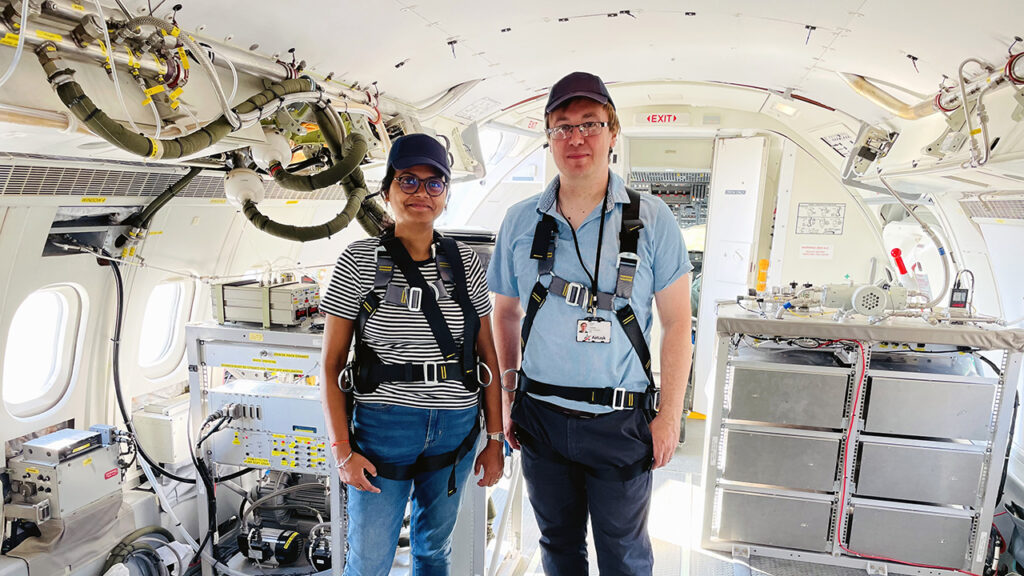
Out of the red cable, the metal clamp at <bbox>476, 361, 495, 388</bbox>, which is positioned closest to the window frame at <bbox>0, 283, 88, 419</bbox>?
the metal clamp at <bbox>476, 361, 495, 388</bbox>

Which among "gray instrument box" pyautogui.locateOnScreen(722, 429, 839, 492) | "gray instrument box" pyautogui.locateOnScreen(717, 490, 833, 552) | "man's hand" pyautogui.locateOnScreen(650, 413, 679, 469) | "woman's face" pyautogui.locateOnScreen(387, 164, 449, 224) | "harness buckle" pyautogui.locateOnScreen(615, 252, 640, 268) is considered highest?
"woman's face" pyautogui.locateOnScreen(387, 164, 449, 224)

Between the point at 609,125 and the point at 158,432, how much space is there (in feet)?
12.9

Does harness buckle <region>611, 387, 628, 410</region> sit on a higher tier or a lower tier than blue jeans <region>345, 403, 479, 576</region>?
higher

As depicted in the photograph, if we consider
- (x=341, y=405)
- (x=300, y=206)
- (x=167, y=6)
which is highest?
(x=167, y=6)

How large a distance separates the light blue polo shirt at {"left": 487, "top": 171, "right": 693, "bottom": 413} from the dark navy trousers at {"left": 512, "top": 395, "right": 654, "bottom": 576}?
0.29 feet

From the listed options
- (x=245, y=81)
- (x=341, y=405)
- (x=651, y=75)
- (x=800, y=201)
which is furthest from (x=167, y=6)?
(x=800, y=201)

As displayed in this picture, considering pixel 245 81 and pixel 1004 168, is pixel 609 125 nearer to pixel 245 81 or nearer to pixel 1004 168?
pixel 245 81

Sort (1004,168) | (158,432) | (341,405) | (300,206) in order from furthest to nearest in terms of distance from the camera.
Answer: (300,206) → (158,432) → (1004,168) → (341,405)

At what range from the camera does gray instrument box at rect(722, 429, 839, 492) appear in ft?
12.4

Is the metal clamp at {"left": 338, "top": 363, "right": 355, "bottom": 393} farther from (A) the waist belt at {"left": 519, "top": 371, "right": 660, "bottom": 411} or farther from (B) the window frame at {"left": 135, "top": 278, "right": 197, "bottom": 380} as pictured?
(B) the window frame at {"left": 135, "top": 278, "right": 197, "bottom": 380}

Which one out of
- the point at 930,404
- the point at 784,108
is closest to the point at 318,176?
the point at 930,404

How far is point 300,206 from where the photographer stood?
5.29 meters

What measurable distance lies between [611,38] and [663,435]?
3187 mm

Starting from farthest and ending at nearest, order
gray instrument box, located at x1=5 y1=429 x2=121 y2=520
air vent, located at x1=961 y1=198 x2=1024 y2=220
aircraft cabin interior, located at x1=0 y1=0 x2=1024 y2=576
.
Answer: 1. air vent, located at x1=961 y1=198 x2=1024 y2=220
2. gray instrument box, located at x1=5 y1=429 x2=121 y2=520
3. aircraft cabin interior, located at x1=0 y1=0 x2=1024 y2=576
